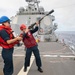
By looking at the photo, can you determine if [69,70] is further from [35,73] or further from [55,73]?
[35,73]

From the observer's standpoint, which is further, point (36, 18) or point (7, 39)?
point (36, 18)

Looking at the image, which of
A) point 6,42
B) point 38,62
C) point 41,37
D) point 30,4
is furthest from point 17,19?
point 6,42

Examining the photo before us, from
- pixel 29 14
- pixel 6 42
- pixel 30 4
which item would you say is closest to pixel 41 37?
pixel 29 14

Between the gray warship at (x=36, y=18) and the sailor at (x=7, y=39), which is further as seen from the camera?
the gray warship at (x=36, y=18)

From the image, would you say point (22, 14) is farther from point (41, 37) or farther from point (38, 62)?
point (38, 62)

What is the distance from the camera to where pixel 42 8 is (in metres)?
37.6

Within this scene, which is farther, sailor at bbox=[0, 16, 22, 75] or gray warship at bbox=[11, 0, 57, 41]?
gray warship at bbox=[11, 0, 57, 41]

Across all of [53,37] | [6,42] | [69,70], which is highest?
[6,42]

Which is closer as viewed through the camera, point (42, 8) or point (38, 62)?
point (38, 62)

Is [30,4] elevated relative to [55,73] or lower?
elevated

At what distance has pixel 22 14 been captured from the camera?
37094 millimetres

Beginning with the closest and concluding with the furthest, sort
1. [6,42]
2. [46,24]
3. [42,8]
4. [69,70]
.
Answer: [6,42]
[69,70]
[46,24]
[42,8]

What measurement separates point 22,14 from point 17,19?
4.00 ft

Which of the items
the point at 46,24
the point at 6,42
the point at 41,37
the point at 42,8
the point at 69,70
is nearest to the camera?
the point at 6,42
